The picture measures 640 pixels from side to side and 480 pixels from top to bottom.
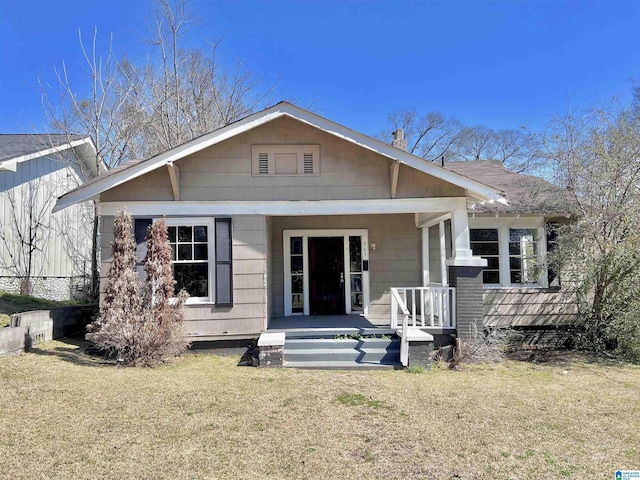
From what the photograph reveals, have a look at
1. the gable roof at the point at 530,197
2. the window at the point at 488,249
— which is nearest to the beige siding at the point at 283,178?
the gable roof at the point at 530,197

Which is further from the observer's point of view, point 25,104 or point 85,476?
point 25,104

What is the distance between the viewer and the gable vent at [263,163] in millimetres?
8117

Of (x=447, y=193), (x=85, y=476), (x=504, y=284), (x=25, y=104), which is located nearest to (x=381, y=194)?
(x=447, y=193)

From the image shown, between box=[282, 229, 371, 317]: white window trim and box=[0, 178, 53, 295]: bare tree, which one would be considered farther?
box=[0, 178, 53, 295]: bare tree

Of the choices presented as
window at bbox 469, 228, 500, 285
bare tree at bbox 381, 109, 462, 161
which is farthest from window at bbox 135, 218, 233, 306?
bare tree at bbox 381, 109, 462, 161

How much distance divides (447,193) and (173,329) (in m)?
5.51

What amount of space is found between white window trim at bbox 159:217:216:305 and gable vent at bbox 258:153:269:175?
1.29 meters

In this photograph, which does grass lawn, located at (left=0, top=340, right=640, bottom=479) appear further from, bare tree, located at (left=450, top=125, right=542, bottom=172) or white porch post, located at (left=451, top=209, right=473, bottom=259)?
bare tree, located at (left=450, top=125, right=542, bottom=172)

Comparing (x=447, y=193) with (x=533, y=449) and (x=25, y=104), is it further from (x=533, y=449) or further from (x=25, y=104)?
(x=25, y=104)

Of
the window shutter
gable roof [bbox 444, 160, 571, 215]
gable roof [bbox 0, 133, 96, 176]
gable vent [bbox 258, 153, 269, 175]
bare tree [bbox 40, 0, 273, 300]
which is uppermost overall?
bare tree [bbox 40, 0, 273, 300]

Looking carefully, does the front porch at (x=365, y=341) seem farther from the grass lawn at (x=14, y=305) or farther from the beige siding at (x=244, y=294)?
the grass lawn at (x=14, y=305)

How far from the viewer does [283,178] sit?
26.6 ft

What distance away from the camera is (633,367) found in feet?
24.3

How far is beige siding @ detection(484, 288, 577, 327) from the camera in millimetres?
9086
